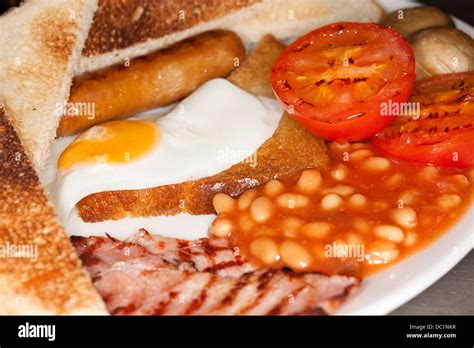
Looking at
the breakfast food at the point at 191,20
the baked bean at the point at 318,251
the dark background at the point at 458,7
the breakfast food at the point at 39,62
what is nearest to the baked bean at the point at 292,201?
the baked bean at the point at 318,251

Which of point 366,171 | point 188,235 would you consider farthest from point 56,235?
point 366,171

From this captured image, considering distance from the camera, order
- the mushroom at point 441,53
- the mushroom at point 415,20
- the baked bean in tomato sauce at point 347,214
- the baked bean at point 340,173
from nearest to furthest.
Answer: the baked bean in tomato sauce at point 347,214 < the baked bean at point 340,173 < the mushroom at point 441,53 < the mushroom at point 415,20

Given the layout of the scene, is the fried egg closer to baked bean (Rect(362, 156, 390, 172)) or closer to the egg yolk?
the egg yolk

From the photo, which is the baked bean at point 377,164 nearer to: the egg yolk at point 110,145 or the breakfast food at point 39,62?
the egg yolk at point 110,145

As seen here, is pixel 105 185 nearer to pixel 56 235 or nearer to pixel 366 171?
pixel 56 235
